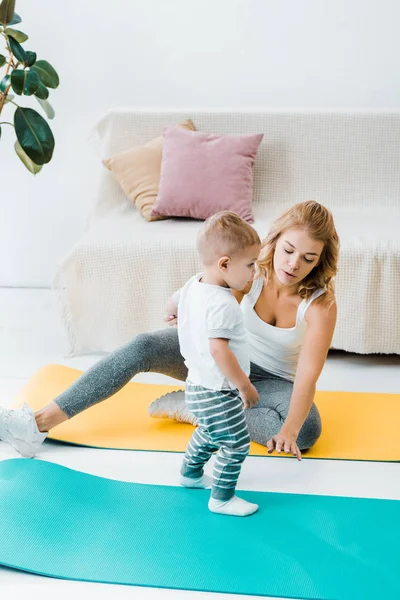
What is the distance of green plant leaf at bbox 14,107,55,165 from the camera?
106 inches

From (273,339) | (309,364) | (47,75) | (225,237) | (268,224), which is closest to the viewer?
(225,237)

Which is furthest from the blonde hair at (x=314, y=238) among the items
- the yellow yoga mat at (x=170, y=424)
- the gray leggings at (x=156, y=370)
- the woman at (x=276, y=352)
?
the yellow yoga mat at (x=170, y=424)

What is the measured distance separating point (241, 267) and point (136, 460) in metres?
0.72

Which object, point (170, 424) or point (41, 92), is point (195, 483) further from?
point (41, 92)

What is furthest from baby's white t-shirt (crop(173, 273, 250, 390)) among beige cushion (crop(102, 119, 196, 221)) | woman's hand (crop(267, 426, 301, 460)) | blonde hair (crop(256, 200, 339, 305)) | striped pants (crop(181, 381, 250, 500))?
beige cushion (crop(102, 119, 196, 221))

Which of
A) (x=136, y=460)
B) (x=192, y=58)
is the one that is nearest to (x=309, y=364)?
(x=136, y=460)

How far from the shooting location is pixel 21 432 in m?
2.17

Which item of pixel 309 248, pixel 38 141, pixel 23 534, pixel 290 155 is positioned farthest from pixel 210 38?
pixel 23 534

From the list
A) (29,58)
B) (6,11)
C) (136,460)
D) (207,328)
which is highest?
(6,11)

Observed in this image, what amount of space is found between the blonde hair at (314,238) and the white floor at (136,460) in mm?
477

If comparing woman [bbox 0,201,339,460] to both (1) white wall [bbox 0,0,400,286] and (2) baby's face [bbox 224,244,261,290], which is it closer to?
(2) baby's face [bbox 224,244,261,290]

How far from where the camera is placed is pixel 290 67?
3.59 metres

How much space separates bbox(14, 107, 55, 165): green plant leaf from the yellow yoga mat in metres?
0.76

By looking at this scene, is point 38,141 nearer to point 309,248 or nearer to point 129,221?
point 129,221
